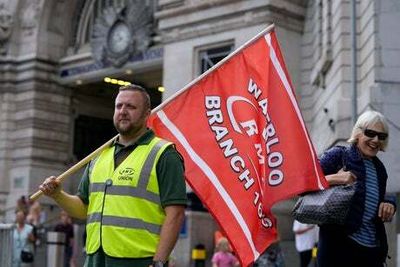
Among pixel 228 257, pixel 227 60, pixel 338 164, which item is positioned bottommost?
pixel 228 257

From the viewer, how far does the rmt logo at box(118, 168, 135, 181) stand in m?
4.73

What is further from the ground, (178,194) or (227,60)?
(227,60)

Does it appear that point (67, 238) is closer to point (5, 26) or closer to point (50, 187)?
point (5, 26)

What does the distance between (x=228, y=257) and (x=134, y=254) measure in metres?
11.0

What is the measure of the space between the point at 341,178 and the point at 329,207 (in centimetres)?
26

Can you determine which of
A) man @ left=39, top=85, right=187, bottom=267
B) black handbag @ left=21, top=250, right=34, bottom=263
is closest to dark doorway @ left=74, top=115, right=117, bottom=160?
black handbag @ left=21, top=250, right=34, bottom=263

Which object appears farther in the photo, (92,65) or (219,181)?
(92,65)

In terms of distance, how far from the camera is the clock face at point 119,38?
93.2 feet

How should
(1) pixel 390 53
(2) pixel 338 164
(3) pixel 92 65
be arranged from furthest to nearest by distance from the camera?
(3) pixel 92 65, (1) pixel 390 53, (2) pixel 338 164

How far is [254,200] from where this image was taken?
627cm

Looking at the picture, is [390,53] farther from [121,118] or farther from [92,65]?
[92,65]

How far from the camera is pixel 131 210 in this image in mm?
4676

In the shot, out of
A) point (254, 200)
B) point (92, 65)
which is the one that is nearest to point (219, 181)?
Result: point (254, 200)

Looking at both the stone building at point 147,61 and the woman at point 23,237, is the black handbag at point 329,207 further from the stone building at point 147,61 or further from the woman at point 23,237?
the woman at point 23,237
